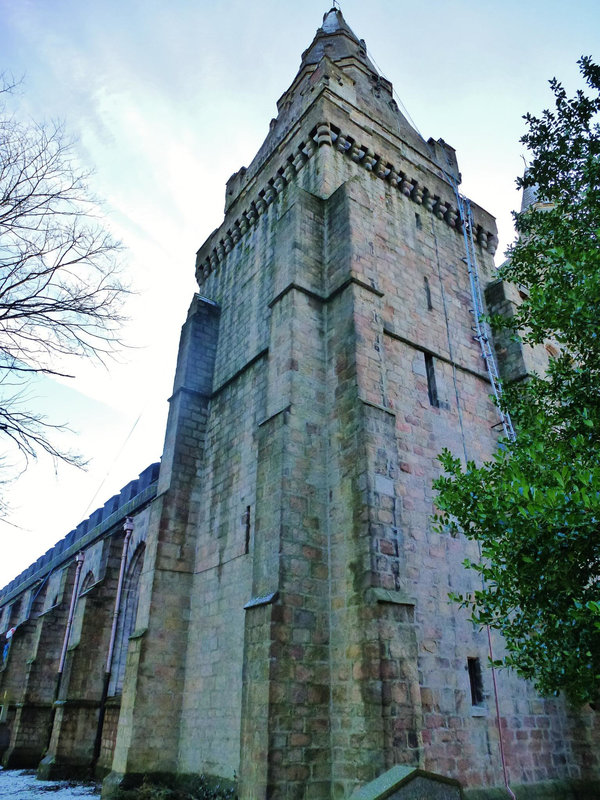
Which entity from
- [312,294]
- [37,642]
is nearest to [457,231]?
[312,294]

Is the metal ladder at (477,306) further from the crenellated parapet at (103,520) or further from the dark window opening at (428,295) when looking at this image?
the crenellated parapet at (103,520)

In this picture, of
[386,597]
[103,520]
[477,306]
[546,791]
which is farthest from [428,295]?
[103,520]

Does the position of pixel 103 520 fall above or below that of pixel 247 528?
above

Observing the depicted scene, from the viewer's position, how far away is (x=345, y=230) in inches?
492

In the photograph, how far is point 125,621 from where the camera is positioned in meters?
17.1

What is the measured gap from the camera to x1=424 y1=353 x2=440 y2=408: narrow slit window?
12610 mm

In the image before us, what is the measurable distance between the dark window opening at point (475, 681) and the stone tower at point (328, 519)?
4 centimetres

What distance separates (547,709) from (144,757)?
807 centimetres

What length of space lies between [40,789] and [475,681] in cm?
1120

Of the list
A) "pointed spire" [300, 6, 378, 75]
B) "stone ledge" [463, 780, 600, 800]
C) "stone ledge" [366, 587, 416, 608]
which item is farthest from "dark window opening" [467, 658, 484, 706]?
"pointed spire" [300, 6, 378, 75]

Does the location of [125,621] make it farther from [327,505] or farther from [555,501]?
[555,501]

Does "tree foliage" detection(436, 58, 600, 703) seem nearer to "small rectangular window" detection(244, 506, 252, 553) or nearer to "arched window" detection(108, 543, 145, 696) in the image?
"small rectangular window" detection(244, 506, 252, 553)

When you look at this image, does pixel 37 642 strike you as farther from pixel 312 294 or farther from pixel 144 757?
pixel 312 294

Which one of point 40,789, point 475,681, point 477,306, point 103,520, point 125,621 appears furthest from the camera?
point 103,520
